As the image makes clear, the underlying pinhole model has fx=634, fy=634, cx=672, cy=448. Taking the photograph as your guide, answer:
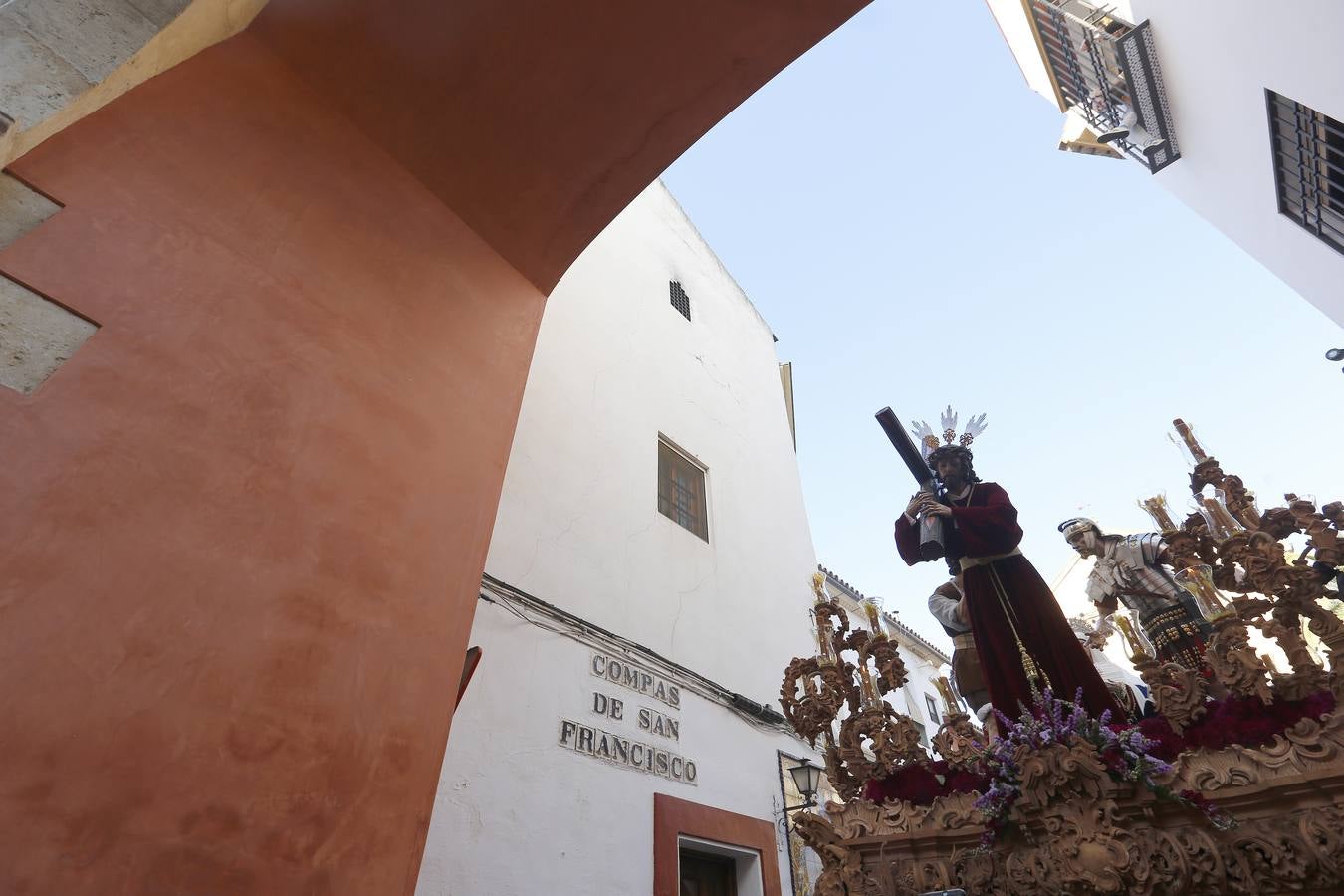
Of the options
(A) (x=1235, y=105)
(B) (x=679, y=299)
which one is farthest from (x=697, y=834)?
(A) (x=1235, y=105)

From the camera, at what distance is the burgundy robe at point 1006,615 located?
2453 mm

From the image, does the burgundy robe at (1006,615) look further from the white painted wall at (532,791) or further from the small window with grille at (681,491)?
the small window with grille at (681,491)

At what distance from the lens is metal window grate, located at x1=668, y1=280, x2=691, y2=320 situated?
7.83m

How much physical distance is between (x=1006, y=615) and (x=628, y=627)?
2.68 metres

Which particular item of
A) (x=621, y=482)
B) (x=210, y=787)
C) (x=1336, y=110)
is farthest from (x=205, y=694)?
(x=1336, y=110)

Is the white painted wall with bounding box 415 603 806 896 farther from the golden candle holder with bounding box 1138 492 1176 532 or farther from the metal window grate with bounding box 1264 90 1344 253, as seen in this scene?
the metal window grate with bounding box 1264 90 1344 253

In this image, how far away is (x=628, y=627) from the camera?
4633 mm

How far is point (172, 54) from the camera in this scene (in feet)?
7.25

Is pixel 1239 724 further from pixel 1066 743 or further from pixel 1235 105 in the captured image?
pixel 1235 105

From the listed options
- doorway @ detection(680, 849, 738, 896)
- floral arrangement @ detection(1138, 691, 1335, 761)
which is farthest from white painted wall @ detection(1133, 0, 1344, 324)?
doorway @ detection(680, 849, 738, 896)

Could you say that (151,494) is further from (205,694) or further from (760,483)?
(760,483)

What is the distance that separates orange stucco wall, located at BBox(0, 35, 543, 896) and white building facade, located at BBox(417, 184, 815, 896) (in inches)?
51.2

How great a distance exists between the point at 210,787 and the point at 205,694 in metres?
0.23

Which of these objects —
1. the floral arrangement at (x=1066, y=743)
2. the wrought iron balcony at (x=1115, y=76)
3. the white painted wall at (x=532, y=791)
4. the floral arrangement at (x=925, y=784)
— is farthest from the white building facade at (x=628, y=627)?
the wrought iron balcony at (x=1115, y=76)
